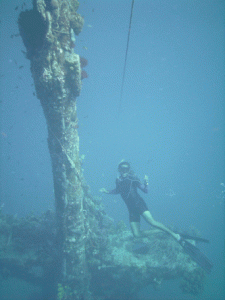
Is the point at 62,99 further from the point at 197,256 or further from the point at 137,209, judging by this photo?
the point at 197,256

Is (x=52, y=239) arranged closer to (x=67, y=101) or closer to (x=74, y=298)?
(x=74, y=298)

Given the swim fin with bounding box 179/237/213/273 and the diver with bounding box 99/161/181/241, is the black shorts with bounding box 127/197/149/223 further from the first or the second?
the swim fin with bounding box 179/237/213/273

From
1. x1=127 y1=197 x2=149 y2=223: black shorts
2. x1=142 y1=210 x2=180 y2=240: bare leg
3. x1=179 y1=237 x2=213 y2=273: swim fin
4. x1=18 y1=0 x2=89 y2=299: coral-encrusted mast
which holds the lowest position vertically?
x1=179 y1=237 x2=213 y2=273: swim fin

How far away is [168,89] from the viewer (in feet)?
144

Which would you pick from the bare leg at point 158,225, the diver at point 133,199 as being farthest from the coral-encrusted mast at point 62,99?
the bare leg at point 158,225

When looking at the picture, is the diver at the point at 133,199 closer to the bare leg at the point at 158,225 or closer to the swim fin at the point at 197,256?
the bare leg at the point at 158,225

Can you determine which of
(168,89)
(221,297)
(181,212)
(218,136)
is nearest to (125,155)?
(218,136)

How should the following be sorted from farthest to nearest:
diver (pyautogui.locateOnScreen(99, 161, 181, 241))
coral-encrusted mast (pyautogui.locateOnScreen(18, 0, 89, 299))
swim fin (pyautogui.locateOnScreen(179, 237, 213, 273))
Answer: diver (pyautogui.locateOnScreen(99, 161, 181, 241)) → swim fin (pyautogui.locateOnScreen(179, 237, 213, 273)) → coral-encrusted mast (pyautogui.locateOnScreen(18, 0, 89, 299))

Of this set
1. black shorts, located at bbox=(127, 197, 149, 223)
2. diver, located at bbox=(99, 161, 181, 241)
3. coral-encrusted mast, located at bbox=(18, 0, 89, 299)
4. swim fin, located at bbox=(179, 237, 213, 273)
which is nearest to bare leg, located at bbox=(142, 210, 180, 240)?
diver, located at bbox=(99, 161, 181, 241)

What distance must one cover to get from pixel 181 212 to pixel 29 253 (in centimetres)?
2274

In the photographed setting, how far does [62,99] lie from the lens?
3.99 m

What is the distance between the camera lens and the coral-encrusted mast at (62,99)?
364cm

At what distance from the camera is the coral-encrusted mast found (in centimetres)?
364

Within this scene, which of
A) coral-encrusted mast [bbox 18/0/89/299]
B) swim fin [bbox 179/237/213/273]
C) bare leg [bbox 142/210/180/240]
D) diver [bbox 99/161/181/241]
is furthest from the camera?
diver [bbox 99/161/181/241]
